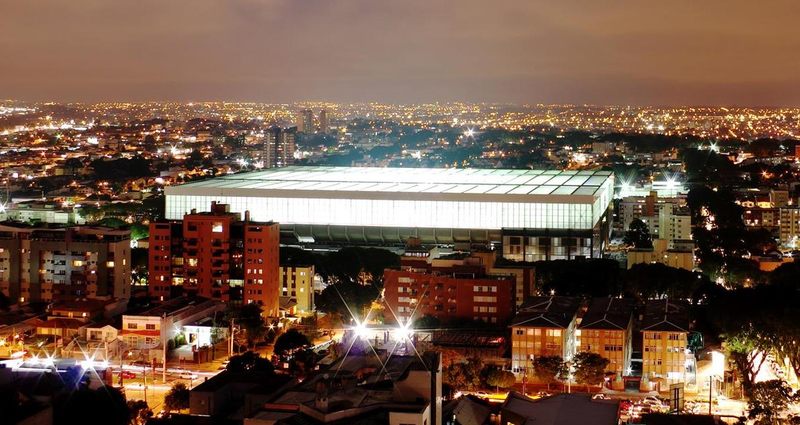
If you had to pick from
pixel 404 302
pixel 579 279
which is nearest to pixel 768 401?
pixel 404 302

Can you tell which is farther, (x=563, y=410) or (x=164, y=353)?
(x=164, y=353)

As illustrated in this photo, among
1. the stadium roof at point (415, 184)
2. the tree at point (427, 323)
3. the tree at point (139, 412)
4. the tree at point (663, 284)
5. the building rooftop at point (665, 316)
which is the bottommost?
the tree at point (139, 412)

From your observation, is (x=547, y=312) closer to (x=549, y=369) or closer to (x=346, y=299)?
(x=549, y=369)

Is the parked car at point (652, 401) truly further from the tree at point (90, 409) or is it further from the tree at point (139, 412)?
the tree at point (90, 409)

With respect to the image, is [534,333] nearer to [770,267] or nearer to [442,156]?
[770,267]

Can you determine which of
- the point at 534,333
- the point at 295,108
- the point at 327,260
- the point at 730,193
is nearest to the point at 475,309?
the point at 534,333

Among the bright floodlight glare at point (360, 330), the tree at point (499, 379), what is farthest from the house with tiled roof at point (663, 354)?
the bright floodlight glare at point (360, 330)

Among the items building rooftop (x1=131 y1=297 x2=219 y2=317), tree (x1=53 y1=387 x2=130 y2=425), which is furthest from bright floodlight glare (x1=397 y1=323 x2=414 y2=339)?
tree (x1=53 y1=387 x2=130 y2=425)
